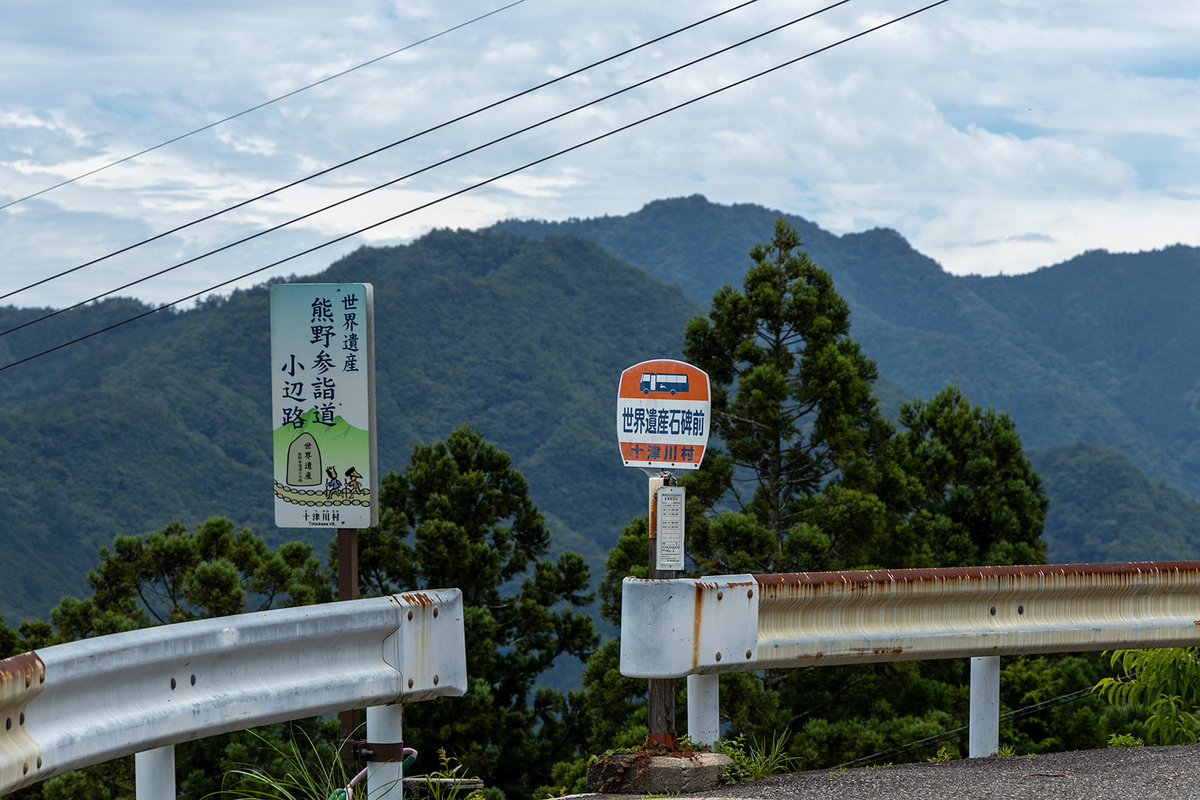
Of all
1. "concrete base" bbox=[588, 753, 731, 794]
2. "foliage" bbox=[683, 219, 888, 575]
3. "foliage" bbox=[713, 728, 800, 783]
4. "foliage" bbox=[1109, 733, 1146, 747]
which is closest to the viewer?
"concrete base" bbox=[588, 753, 731, 794]

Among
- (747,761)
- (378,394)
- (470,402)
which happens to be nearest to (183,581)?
(747,761)

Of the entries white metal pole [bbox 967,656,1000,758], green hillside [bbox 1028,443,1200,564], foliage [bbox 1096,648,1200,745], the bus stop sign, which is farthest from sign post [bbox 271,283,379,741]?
green hillside [bbox 1028,443,1200,564]

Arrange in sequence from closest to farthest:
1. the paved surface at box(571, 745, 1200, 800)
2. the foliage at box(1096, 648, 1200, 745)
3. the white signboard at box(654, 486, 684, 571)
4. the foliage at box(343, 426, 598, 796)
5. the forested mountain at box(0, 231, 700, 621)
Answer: the paved surface at box(571, 745, 1200, 800), the white signboard at box(654, 486, 684, 571), the foliage at box(1096, 648, 1200, 745), the foliage at box(343, 426, 598, 796), the forested mountain at box(0, 231, 700, 621)

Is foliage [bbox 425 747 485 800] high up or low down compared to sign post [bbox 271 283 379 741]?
down

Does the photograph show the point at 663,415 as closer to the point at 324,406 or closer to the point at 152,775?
the point at 324,406

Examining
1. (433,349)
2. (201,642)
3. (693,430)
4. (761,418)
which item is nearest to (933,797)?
(693,430)

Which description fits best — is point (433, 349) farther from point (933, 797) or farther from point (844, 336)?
point (933, 797)

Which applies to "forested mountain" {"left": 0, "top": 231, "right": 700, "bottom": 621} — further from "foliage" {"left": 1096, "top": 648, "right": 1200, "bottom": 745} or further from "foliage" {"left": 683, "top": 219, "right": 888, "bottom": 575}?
"foliage" {"left": 1096, "top": 648, "right": 1200, "bottom": 745}

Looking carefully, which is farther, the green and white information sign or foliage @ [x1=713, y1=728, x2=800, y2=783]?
the green and white information sign
